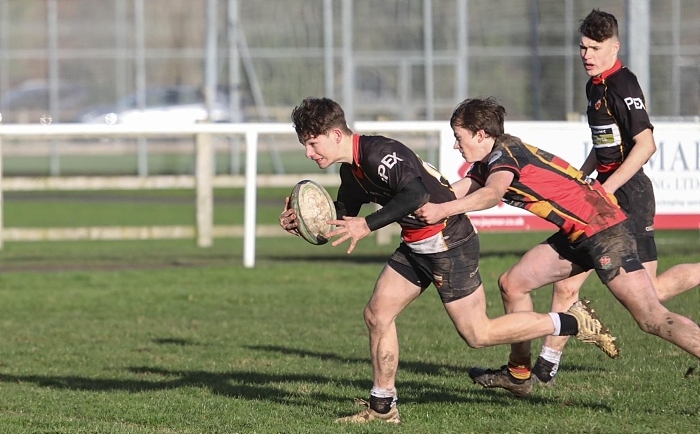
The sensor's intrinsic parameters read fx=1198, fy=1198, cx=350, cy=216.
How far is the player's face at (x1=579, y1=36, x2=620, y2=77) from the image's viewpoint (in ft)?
23.2

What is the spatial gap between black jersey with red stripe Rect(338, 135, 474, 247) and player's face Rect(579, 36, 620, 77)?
1287 millimetres

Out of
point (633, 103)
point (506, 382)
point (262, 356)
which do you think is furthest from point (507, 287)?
point (262, 356)

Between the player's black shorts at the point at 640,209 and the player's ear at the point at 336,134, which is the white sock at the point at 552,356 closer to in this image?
the player's black shorts at the point at 640,209

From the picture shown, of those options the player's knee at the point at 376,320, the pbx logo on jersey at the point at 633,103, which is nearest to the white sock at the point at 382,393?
the player's knee at the point at 376,320

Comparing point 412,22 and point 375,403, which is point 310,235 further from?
point 412,22

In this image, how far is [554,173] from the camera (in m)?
6.48

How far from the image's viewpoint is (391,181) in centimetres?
611

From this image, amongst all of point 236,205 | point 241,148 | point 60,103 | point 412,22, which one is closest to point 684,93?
point 412,22

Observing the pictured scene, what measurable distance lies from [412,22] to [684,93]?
6656 mm

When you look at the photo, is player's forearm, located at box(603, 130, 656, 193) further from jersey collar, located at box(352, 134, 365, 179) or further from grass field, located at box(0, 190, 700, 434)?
jersey collar, located at box(352, 134, 365, 179)

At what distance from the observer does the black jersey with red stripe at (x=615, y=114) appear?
7.11 m

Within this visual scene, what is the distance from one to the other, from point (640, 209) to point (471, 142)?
1415 mm

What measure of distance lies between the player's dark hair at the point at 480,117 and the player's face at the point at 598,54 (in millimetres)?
945

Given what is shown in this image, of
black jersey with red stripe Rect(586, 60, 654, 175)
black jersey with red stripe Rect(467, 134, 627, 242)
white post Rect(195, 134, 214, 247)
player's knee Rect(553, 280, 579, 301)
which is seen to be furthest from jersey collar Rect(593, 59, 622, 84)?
white post Rect(195, 134, 214, 247)
